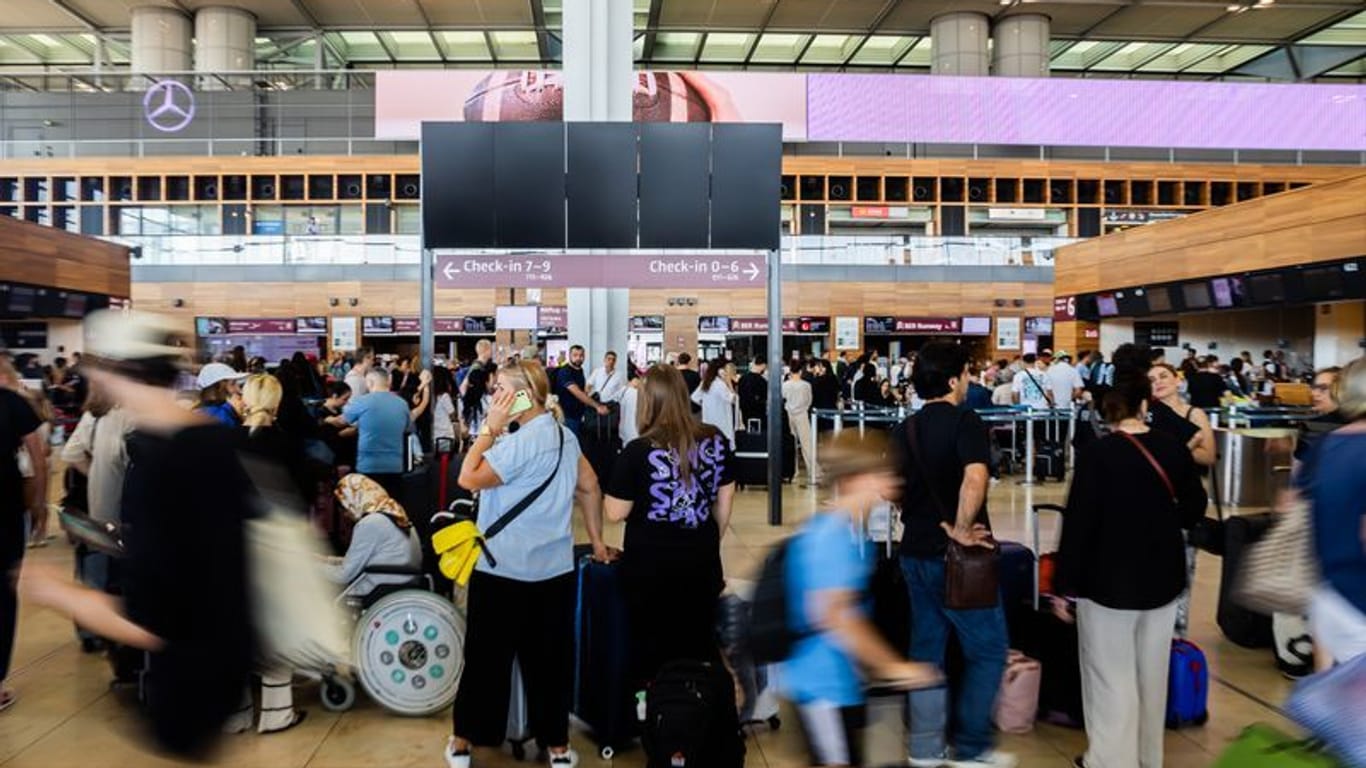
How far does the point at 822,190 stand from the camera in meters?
26.2

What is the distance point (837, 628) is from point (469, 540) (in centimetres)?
167

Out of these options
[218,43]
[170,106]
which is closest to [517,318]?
[170,106]

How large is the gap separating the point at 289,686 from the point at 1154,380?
16.5ft

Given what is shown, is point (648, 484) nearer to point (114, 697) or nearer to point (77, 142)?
point (114, 697)

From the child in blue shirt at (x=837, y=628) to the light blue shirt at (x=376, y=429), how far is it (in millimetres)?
4815

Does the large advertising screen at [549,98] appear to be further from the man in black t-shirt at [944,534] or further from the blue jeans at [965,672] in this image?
the blue jeans at [965,672]

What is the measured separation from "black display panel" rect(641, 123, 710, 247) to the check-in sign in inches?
10.6

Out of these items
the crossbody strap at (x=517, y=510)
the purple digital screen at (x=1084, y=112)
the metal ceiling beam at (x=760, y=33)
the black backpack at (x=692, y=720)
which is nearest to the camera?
the black backpack at (x=692, y=720)

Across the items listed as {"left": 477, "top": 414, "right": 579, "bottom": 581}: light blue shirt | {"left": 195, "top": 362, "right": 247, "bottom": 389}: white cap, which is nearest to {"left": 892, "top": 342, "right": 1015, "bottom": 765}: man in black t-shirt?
{"left": 477, "top": 414, "right": 579, "bottom": 581}: light blue shirt

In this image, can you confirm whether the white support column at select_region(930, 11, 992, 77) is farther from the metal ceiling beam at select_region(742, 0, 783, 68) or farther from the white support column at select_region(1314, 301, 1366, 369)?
the white support column at select_region(1314, 301, 1366, 369)

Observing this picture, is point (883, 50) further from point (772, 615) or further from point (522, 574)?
point (772, 615)

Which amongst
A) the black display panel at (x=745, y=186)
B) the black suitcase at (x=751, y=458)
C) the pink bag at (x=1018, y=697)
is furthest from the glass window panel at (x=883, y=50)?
the pink bag at (x=1018, y=697)

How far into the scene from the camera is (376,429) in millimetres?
6555

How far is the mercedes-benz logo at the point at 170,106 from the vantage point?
87.2 feet
